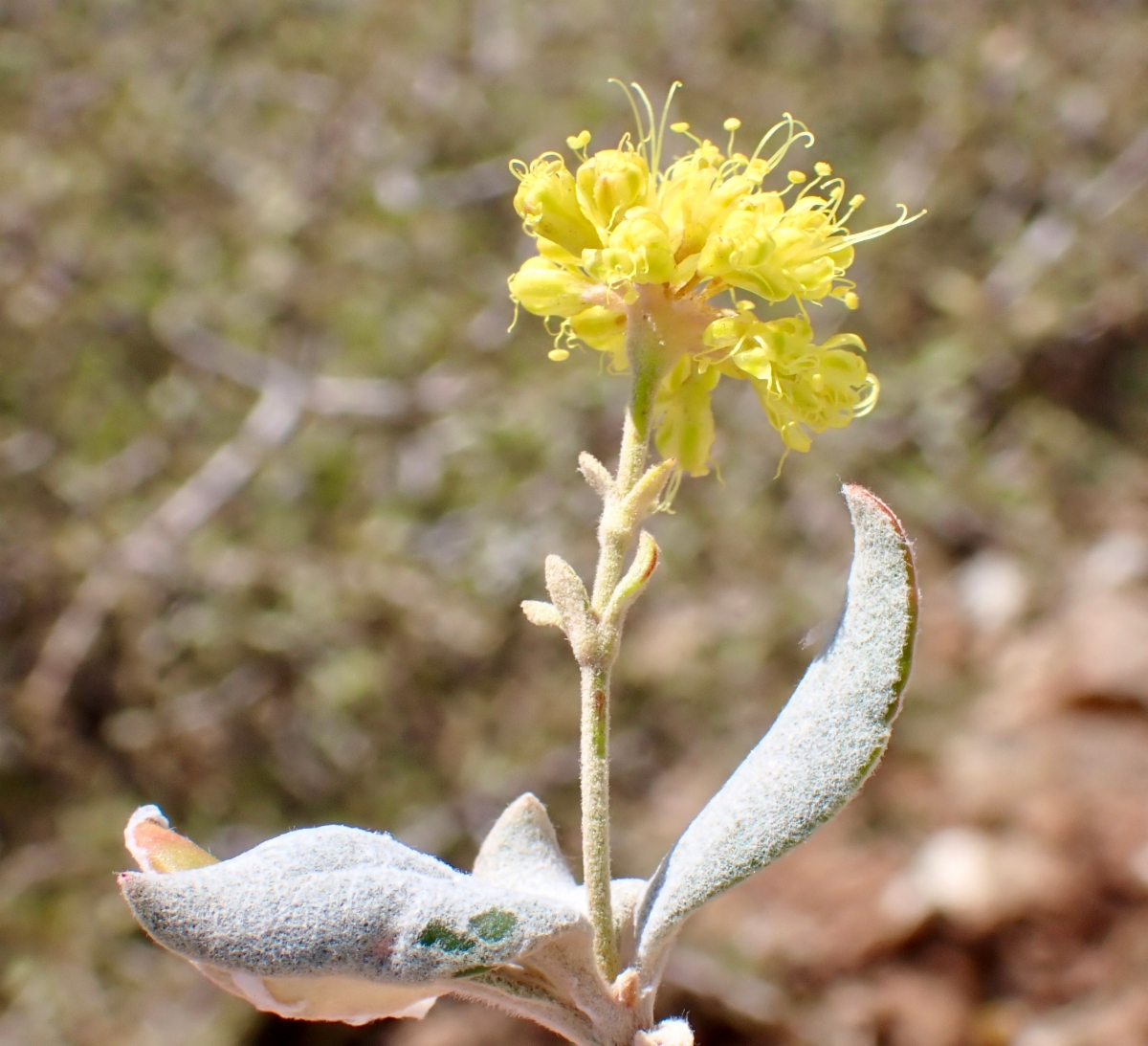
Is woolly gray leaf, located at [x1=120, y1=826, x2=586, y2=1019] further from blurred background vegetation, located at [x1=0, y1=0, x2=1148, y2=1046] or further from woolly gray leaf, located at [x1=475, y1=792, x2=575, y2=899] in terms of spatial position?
blurred background vegetation, located at [x1=0, y1=0, x2=1148, y2=1046]

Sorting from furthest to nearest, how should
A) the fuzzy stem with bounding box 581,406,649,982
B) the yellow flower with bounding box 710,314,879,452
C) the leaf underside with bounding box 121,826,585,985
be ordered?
1. the yellow flower with bounding box 710,314,879,452
2. the fuzzy stem with bounding box 581,406,649,982
3. the leaf underside with bounding box 121,826,585,985

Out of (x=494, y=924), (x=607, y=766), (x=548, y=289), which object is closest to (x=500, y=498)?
(x=548, y=289)

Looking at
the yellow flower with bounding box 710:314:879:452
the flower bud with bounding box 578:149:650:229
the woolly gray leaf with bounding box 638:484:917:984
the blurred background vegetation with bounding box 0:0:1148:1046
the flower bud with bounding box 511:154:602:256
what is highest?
the flower bud with bounding box 578:149:650:229

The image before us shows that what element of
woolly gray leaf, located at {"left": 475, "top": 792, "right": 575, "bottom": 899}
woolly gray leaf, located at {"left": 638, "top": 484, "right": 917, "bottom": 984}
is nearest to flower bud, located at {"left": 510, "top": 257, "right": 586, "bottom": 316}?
woolly gray leaf, located at {"left": 638, "top": 484, "right": 917, "bottom": 984}

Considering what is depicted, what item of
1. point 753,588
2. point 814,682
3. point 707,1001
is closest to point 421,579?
point 753,588

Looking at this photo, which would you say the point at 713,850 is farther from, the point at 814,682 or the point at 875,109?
the point at 875,109

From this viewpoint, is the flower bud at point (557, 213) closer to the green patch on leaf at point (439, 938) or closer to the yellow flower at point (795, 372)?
the yellow flower at point (795, 372)
